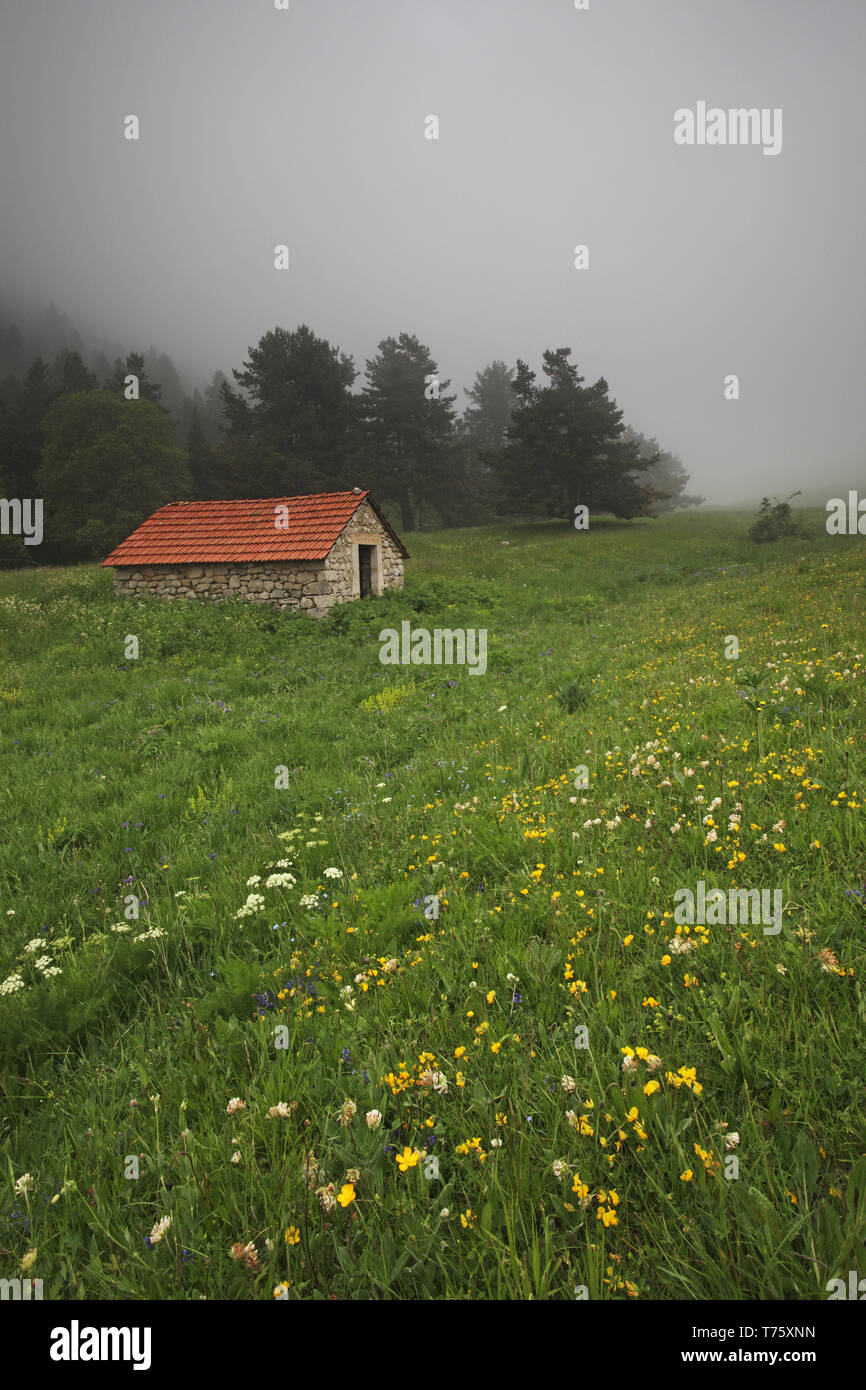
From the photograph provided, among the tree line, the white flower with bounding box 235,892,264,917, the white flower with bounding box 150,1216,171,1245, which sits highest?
the tree line

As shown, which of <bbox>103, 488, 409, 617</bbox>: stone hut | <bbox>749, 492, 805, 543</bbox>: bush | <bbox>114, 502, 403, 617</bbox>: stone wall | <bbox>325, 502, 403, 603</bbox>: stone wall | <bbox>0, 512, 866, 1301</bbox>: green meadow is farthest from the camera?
<bbox>749, 492, 805, 543</bbox>: bush

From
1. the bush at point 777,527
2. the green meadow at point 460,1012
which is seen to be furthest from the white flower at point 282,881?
Answer: the bush at point 777,527

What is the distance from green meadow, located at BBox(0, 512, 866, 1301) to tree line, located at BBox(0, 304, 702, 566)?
40.3 metres

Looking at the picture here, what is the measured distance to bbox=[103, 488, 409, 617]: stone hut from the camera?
18.8m

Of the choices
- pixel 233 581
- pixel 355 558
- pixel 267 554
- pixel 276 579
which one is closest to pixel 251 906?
pixel 276 579

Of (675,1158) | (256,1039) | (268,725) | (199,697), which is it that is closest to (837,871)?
(675,1158)

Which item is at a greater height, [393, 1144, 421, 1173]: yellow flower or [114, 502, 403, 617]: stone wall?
[114, 502, 403, 617]: stone wall

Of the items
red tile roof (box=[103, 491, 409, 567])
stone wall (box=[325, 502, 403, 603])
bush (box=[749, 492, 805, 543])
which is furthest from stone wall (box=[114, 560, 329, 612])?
bush (box=[749, 492, 805, 543])

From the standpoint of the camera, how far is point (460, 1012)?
283 cm

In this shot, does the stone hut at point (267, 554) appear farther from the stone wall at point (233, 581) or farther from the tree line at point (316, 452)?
the tree line at point (316, 452)

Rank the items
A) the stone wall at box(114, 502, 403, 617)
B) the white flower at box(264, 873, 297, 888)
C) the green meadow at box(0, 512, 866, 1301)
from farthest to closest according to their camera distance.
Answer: the stone wall at box(114, 502, 403, 617) < the white flower at box(264, 873, 297, 888) < the green meadow at box(0, 512, 866, 1301)

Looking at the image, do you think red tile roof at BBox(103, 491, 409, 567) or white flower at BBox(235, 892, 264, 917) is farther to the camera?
red tile roof at BBox(103, 491, 409, 567)

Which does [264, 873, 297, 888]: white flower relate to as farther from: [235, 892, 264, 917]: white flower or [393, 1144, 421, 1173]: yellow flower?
[393, 1144, 421, 1173]: yellow flower
